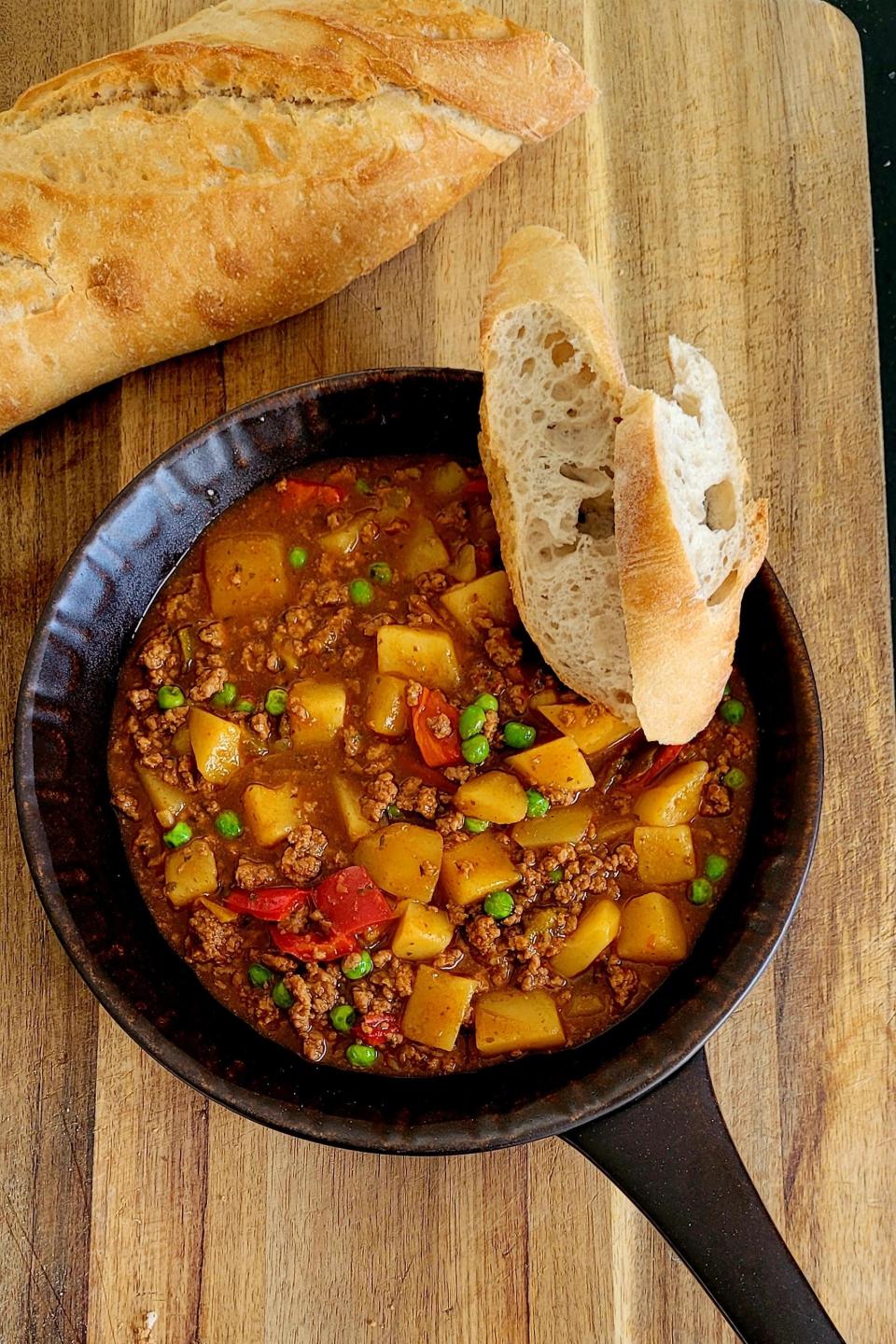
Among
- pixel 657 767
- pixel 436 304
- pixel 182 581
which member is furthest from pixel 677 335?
pixel 182 581

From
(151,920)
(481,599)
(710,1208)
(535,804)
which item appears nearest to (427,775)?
(535,804)

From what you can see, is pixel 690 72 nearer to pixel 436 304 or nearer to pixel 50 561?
pixel 436 304

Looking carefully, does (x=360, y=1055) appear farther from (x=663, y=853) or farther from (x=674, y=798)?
(x=674, y=798)

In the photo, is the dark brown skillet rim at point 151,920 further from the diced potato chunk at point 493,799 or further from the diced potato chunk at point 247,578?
the diced potato chunk at point 493,799

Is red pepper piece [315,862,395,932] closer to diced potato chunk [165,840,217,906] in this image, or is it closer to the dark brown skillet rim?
diced potato chunk [165,840,217,906]

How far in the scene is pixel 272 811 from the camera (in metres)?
3.41

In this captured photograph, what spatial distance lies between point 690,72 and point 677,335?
923 mm

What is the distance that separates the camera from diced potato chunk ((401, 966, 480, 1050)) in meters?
3.33

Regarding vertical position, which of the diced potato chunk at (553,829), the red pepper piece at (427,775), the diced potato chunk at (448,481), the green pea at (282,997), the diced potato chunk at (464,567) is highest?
the diced potato chunk at (448,481)

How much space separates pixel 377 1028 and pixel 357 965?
0.20m

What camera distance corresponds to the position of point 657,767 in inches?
138

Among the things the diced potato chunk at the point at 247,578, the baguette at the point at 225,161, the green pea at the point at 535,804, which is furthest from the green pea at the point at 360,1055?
the baguette at the point at 225,161

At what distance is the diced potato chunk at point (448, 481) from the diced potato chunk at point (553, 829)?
104 centimetres

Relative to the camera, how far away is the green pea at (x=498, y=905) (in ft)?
10.9
